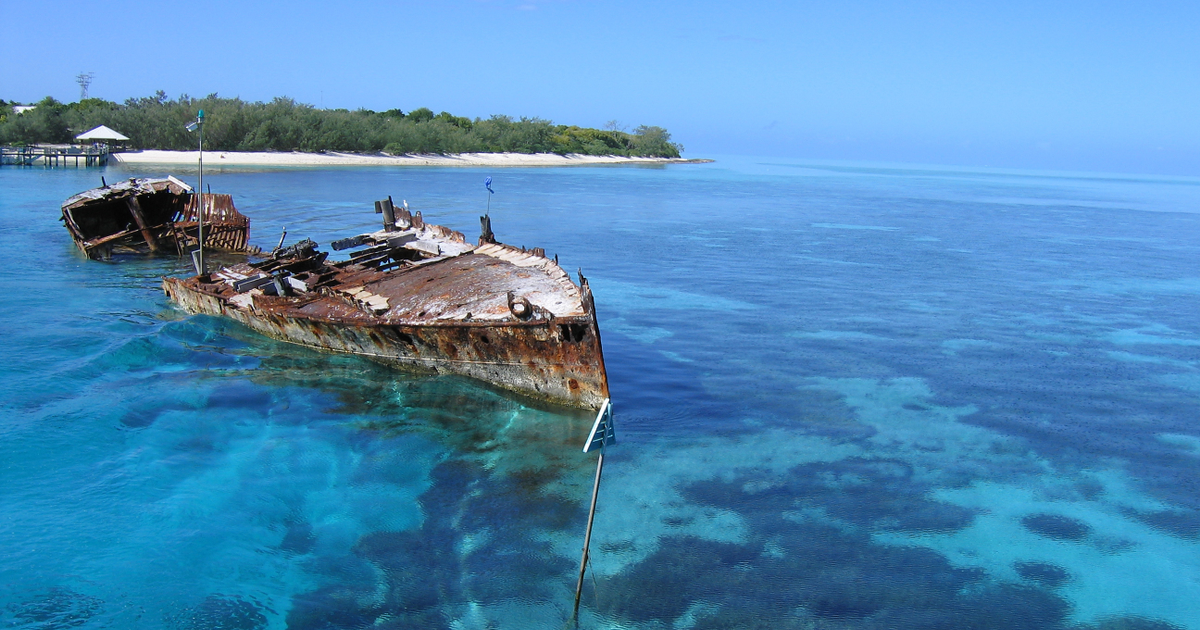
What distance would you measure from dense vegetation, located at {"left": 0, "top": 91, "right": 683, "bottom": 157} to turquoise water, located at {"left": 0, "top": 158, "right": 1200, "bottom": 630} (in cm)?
5272

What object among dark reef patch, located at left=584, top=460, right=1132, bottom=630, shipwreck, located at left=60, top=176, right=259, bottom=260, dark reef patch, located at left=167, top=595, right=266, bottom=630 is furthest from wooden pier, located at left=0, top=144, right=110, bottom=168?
dark reef patch, located at left=584, top=460, right=1132, bottom=630

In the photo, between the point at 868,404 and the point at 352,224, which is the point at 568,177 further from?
the point at 868,404

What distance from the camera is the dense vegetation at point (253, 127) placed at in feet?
225

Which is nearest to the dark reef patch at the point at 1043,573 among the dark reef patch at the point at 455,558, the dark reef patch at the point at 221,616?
the dark reef patch at the point at 455,558

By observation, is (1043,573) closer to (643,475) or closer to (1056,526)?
(1056,526)

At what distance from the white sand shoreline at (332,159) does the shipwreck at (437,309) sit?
5059 centimetres

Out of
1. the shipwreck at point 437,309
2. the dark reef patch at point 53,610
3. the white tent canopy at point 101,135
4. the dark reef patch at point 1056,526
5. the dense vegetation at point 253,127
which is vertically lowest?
the dark reef patch at point 53,610

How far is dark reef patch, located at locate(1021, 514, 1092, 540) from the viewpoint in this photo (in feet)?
33.9

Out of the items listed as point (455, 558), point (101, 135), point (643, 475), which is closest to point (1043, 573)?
point (643, 475)

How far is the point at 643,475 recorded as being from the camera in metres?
11.4

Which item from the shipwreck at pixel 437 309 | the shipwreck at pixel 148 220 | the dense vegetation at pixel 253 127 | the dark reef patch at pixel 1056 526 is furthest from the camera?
the dense vegetation at pixel 253 127

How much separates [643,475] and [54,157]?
210 feet

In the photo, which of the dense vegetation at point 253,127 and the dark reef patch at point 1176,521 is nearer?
the dark reef patch at point 1176,521

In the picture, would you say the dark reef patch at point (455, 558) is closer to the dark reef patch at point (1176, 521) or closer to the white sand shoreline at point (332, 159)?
the dark reef patch at point (1176, 521)
